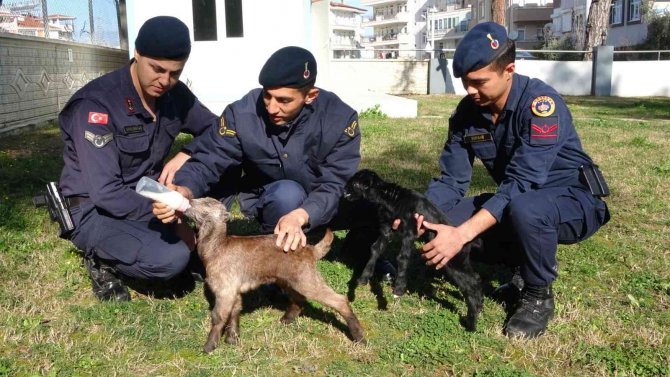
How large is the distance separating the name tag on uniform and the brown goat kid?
1.45 meters

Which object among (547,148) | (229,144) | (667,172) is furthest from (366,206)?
(667,172)

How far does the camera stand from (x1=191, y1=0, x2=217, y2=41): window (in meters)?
15.0

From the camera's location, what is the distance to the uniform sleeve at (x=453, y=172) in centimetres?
440

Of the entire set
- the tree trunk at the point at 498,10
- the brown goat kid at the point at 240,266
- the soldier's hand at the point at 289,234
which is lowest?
the brown goat kid at the point at 240,266

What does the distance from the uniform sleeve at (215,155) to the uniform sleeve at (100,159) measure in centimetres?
36

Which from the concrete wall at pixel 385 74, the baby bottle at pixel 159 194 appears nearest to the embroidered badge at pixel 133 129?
the baby bottle at pixel 159 194

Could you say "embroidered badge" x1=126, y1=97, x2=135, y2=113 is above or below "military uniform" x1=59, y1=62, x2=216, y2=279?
above

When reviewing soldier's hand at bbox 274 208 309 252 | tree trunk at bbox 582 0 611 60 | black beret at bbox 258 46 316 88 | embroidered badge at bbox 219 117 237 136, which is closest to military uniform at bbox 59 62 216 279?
embroidered badge at bbox 219 117 237 136

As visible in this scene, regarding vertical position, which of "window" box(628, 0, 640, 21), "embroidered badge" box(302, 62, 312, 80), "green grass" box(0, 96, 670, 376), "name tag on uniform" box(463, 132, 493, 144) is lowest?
"green grass" box(0, 96, 670, 376)

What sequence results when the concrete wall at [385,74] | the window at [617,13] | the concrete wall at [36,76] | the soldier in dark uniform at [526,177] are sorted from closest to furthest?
1. the soldier in dark uniform at [526,177]
2. the concrete wall at [36,76]
3. the concrete wall at [385,74]
4. the window at [617,13]

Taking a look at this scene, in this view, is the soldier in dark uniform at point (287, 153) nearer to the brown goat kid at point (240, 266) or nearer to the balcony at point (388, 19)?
the brown goat kid at point (240, 266)

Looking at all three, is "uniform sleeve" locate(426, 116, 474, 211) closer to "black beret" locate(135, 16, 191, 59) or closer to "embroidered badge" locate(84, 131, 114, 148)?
"black beret" locate(135, 16, 191, 59)

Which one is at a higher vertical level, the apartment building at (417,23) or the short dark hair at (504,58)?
the apartment building at (417,23)

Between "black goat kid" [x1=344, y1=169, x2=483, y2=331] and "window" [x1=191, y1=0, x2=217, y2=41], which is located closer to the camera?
"black goat kid" [x1=344, y1=169, x2=483, y2=331]
